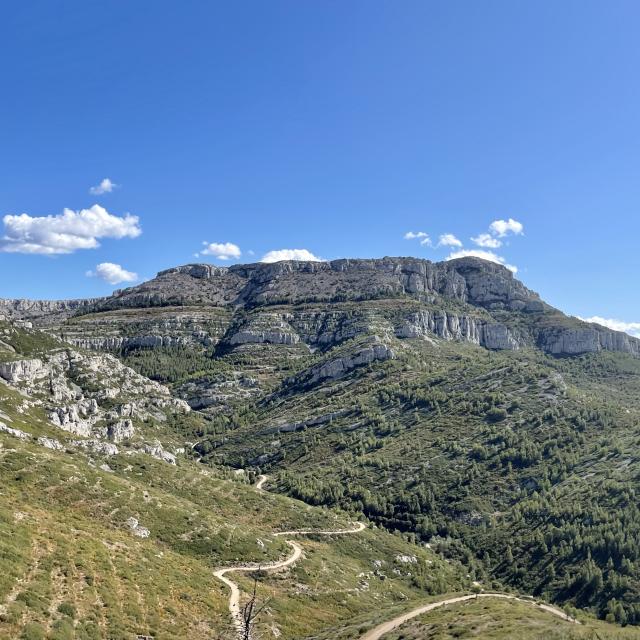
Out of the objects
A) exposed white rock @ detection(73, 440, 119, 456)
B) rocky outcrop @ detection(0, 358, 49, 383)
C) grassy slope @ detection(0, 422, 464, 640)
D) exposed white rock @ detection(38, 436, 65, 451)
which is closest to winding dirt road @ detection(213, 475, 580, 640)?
grassy slope @ detection(0, 422, 464, 640)

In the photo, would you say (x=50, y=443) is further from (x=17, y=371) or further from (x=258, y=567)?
(x=17, y=371)

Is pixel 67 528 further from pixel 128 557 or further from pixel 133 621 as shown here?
pixel 133 621

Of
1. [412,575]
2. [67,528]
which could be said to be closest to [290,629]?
[67,528]

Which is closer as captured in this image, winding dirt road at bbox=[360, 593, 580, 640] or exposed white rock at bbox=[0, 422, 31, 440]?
winding dirt road at bbox=[360, 593, 580, 640]

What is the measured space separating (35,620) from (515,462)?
17966 cm

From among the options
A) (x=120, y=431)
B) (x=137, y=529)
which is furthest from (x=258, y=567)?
(x=120, y=431)

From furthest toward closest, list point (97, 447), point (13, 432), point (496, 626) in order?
point (97, 447), point (13, 432), point (496, 626)

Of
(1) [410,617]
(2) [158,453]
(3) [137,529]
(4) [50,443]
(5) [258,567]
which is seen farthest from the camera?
(2) [158,453]

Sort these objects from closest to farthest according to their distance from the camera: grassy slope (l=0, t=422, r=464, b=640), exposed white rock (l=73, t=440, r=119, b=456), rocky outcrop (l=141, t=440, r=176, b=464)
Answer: grassy slope (l=0, t=422, r=464, b=640) → exposed white rock (l=73, t=440, r=119, b=456) → rocky outcrop (l=141, t=440, r=176, b=464)

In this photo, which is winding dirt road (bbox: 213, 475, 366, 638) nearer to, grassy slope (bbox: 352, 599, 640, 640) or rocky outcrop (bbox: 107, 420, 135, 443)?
grassy slope (bbox: 352, 599, 640, 640)

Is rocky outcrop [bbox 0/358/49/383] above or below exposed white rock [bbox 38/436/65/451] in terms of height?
above

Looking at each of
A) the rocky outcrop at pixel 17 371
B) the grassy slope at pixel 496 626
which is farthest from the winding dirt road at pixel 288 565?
the rocky outcrop at pixel 17 371

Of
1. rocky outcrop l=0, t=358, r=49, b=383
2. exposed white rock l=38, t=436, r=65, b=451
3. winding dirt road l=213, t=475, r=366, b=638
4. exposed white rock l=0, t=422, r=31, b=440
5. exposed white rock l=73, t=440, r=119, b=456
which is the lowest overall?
winding dirt road l=213, t=475, r=366, b=638

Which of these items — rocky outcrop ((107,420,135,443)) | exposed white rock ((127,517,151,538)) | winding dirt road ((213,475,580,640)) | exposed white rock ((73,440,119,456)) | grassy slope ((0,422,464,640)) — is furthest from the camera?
rocky outcrop ((107,420,135,443))
